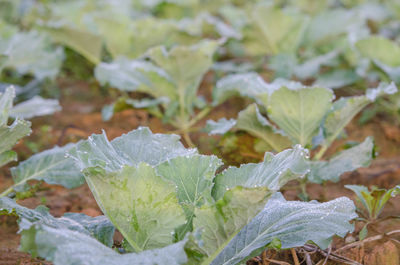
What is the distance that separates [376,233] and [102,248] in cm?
101

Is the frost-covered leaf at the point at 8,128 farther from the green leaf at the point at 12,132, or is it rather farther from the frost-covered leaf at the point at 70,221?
the frost-covered leaf at the point at 70,221

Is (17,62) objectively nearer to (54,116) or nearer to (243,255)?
(54,116)

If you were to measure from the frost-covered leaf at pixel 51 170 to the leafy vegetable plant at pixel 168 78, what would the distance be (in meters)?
0.63

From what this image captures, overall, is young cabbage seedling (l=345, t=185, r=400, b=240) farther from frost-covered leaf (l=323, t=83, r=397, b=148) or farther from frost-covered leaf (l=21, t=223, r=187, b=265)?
frost-covered leaf (l=21, t=223, r=187, b=265)

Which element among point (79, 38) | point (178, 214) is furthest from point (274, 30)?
point (178, 214)

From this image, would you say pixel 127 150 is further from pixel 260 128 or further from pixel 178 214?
pixel 260 128

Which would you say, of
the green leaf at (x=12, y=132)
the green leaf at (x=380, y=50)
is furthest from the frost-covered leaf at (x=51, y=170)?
the green leaf at (x=380, y=50)

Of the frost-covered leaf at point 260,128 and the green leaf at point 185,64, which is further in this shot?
the green leaf at point 185,64

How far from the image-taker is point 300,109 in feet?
5.84

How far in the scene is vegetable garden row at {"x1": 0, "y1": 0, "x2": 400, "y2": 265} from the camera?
1.14 m

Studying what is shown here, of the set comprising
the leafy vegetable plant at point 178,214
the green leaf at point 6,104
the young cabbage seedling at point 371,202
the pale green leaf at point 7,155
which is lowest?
the young cabbage seedling at point 371,202

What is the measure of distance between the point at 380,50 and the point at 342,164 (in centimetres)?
99

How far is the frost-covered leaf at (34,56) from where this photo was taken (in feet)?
8.61

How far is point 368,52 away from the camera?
249cm
